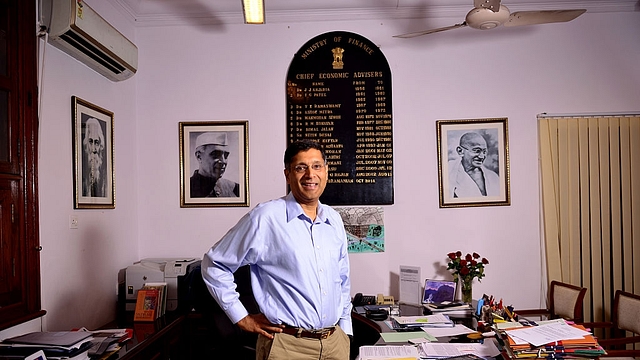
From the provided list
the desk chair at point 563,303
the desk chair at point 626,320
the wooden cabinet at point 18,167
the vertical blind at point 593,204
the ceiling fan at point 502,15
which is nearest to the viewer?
the wooden cabinet at point 18,167

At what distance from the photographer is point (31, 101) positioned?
2740 mm

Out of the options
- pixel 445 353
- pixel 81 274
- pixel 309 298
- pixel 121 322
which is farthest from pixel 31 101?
pixel 445 353

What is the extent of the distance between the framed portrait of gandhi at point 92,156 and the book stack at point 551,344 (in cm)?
245

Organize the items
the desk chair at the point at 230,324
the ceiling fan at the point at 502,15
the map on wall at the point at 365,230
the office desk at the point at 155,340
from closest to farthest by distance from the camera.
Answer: the office desk at the point at 155,340 < the desk chair at the point at 230,324 < the ceiling fan at the point at 502,15 < the map on wall at the point at 365,230

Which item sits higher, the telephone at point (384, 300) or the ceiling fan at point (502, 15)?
the ceiling fan at point (502, 15)

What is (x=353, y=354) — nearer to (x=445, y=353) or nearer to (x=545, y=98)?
(x=445, y=353)

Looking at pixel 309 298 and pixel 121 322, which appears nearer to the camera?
pixel 309 298

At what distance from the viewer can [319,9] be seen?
4082 millimetres

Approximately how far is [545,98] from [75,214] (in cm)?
332

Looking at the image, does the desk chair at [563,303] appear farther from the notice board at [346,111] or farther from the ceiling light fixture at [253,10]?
the ceiling light fixture at [253,10]

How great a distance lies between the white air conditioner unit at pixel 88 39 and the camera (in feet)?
9.34

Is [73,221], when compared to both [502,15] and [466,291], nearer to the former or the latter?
[466,291]

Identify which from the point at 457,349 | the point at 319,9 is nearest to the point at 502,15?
the point at 319,9

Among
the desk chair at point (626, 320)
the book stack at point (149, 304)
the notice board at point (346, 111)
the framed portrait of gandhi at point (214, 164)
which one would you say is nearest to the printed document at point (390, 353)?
the desk chair at point (626, 320)
